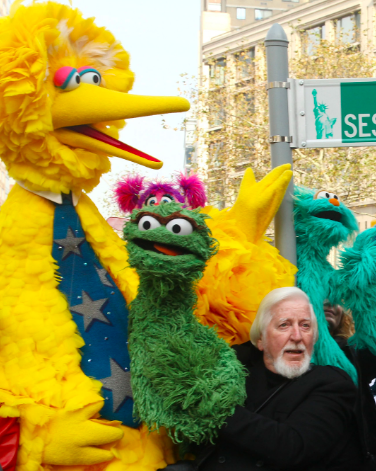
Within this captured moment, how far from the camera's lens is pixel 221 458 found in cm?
201

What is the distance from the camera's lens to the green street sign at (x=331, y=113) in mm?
2494

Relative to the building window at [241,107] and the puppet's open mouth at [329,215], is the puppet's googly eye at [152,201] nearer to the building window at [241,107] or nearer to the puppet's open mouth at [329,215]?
the puppet's open mouth at [329,215]

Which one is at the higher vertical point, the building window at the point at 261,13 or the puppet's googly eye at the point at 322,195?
the building window at the point at 261,13

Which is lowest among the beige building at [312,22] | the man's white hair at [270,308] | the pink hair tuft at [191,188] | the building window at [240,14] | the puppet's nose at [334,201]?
the man's white hair at [270,308]

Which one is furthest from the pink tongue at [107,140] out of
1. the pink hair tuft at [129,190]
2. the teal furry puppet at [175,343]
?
the pink hair tuft at [129,190]

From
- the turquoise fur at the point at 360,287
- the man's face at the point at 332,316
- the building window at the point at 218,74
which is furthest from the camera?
the building window at the point at 218,74

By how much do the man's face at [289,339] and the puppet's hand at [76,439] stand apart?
666mm

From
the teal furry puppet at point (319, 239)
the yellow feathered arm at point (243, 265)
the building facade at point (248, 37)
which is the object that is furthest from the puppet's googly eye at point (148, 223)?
the building facade at point (248, 37)

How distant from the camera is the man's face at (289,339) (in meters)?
2.16

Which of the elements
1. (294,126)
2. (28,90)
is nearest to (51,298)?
(28,90)

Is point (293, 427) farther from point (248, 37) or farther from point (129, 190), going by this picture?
point (248, 37)

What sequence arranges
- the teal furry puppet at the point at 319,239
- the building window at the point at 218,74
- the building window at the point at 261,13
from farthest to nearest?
the building window at the point at 261,13 < the building window at the point at 218,74 < the teal furry puppet at the point at 319,239

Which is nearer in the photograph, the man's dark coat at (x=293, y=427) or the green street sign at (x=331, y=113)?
the man's dark coat at (x=293, y=427)

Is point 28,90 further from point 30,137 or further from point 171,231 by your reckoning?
point 171,231
